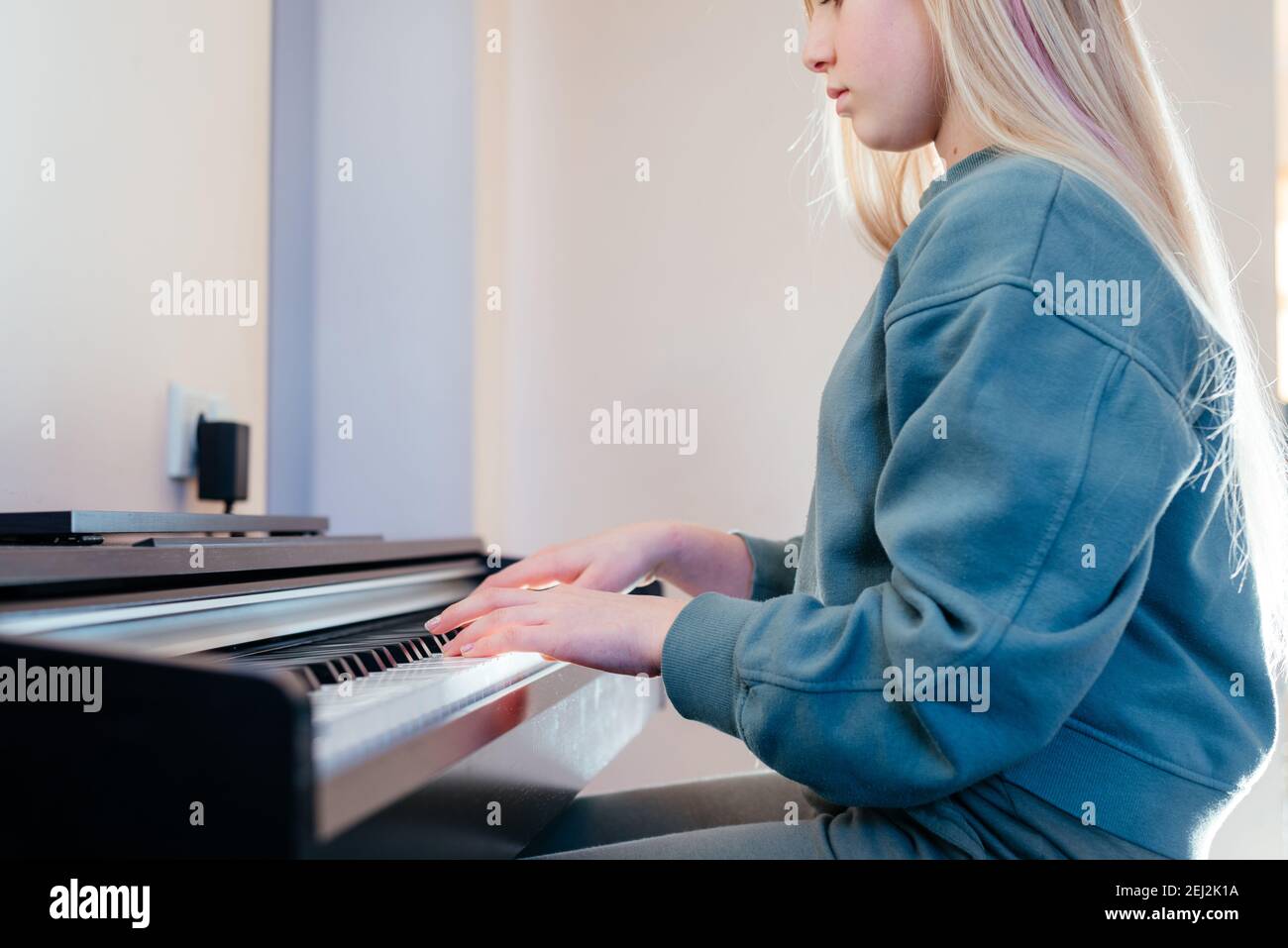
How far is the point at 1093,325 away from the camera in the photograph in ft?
1.98

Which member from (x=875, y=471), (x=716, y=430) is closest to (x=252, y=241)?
(x=716, y=430)

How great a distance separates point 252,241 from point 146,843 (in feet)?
4.83

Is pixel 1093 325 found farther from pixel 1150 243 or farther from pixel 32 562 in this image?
pixel 32 562

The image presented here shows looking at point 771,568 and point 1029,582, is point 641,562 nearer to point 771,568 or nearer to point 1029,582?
point 771,568

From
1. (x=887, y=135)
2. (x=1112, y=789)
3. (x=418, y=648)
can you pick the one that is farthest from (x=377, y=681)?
(x=887, y=135)

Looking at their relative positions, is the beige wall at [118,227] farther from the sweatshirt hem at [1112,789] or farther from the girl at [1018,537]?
the sweatshirt hem at [1112,789]

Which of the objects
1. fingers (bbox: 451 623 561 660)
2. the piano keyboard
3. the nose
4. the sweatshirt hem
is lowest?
the sweatshirt hem

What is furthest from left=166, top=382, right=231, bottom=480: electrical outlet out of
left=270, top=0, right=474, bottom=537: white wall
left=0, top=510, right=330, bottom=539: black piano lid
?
left=0, top=510, right=330, bottom=539: black piano lid

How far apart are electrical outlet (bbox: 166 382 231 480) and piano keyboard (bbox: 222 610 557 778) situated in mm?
716

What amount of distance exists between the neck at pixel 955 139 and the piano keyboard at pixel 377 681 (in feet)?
1.78

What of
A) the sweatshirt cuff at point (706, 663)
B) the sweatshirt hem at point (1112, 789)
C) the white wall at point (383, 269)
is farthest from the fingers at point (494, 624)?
the white wall at point (383, 269)

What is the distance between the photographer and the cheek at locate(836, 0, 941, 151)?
2.57 feet

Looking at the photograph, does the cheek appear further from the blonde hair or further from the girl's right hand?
the girl's right hand

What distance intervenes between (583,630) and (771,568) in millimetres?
450
